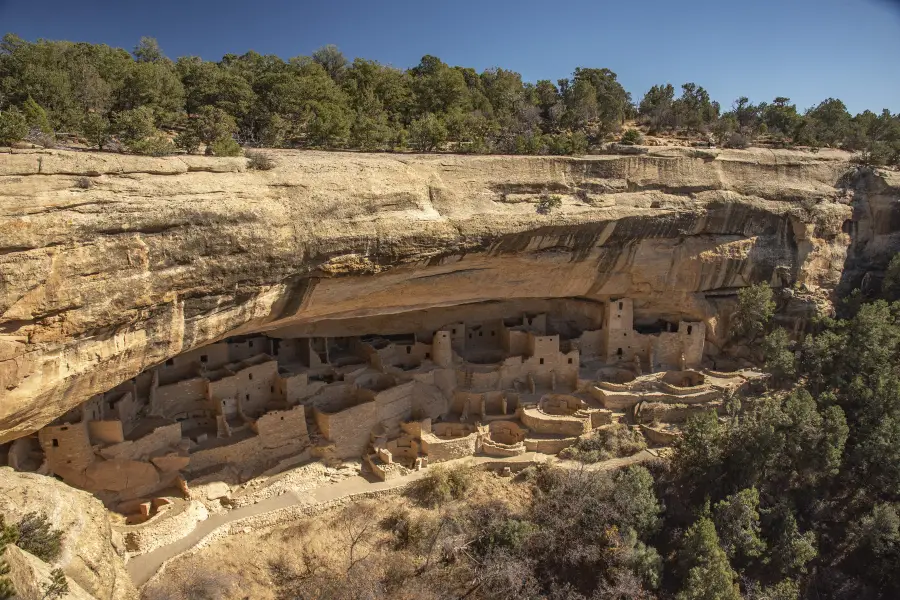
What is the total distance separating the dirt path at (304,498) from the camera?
43.1ft

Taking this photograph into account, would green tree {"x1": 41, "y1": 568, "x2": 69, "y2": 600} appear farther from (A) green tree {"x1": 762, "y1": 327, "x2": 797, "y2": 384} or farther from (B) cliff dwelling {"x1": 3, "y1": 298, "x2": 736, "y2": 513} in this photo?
(A) green tree {"x1": 762, "y1": 327, "x2": 797, "y2": 384}

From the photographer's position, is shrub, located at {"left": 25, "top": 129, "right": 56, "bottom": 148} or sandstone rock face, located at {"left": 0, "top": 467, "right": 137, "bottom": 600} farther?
shrub, located at {"left": 25, "top": 129, "right": 56, "bottom": 148}

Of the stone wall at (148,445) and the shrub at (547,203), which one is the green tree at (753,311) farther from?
the stone wall at (148,445)

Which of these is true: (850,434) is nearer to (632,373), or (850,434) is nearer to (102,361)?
(632,373)

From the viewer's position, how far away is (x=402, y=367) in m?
19.8

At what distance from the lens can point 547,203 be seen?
16812mm

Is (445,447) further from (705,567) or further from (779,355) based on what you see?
(779,355)

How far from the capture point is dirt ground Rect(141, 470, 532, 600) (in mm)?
13047

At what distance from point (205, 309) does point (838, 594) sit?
1759 cm

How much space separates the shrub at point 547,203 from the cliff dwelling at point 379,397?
4.65 meters

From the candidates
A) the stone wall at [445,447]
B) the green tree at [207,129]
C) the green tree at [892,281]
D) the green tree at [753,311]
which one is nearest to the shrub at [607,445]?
the stone wall at [445,447]

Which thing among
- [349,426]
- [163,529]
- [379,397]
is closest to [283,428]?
[349,426]

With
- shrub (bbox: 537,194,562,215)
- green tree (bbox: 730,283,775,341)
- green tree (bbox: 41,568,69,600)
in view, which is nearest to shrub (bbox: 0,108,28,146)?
green tree (bbox: 41,568,69,600)

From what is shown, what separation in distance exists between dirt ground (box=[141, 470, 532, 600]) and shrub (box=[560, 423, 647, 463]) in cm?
204
